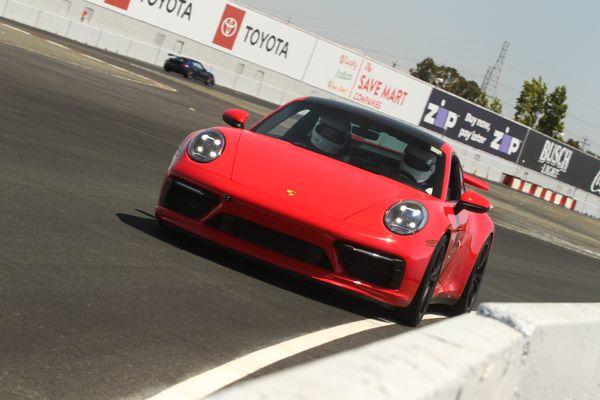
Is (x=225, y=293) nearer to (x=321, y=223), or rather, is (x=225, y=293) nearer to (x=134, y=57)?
(x=321, y=223)

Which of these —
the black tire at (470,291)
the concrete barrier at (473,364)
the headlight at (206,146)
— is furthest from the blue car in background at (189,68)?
the concrete barrier at (473,364)

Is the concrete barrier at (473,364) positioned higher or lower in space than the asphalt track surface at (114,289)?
higher

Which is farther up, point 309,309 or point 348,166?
point 348,166

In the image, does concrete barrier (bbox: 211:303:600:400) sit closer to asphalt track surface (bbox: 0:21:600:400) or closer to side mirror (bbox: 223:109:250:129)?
asphalt track surface (bbox: 0:21:600:400)

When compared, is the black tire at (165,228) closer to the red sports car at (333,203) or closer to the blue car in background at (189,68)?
the red sports car at (333,203)

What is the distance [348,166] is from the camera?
802 cm

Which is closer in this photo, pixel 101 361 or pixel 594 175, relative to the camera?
pixel 101 361

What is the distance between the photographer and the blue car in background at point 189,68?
52.3 metres

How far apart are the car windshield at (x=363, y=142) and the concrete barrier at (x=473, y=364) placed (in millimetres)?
3459

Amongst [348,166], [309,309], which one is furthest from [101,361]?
[348,166]

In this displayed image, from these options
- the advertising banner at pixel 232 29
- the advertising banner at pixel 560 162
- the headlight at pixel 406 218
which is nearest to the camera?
the headlight at pixel 406 218

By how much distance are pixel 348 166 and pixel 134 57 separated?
47879 millimetres

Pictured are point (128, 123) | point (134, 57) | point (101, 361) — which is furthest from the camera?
point (134, 57)

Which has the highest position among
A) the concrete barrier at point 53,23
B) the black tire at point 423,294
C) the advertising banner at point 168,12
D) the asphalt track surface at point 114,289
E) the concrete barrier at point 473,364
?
the advertising banner at point 168,12
